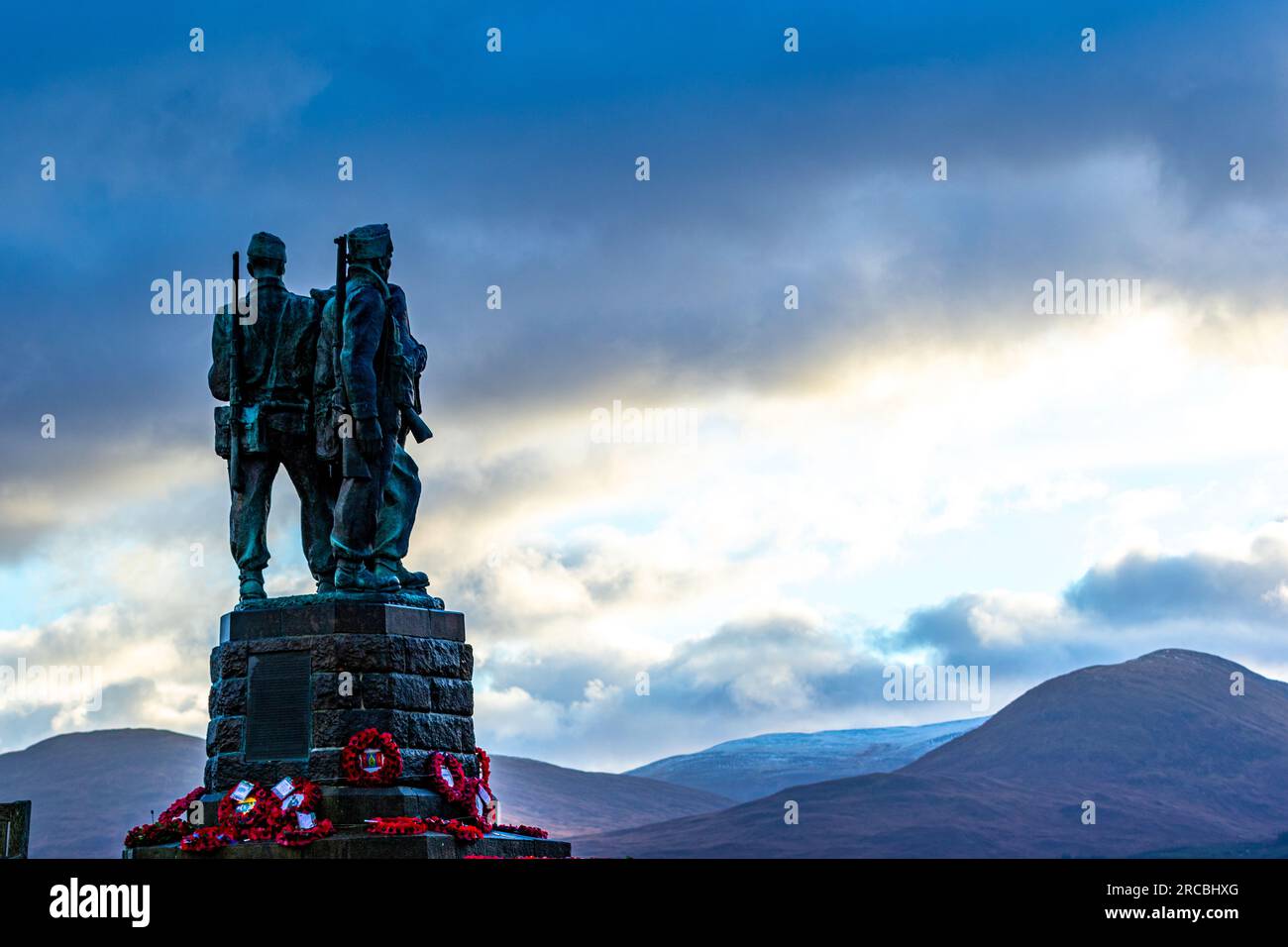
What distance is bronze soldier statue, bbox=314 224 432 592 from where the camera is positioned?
2152 centimetres

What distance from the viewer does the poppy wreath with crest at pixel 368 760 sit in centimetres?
2019

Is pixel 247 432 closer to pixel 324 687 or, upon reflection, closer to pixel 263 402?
pixel 263 402

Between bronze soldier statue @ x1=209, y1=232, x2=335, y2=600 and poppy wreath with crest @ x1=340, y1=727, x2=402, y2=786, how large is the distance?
2.46 meters

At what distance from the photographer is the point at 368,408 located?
21531 mm

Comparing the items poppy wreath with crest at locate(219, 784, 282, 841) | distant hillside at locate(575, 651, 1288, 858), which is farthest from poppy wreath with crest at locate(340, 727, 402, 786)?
distant hillside at locate(575, 651, 1288, 858)

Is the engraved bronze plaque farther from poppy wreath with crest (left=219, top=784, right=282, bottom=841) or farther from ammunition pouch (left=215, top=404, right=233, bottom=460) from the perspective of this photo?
ammunition pouch (left=215, top=404, right=233, bottom=460)

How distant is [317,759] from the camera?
20.4 meters

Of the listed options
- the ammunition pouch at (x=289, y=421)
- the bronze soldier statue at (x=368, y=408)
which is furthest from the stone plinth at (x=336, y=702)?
the ammunition pouch at (x=289, y=421)

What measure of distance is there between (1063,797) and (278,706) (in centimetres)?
16917
